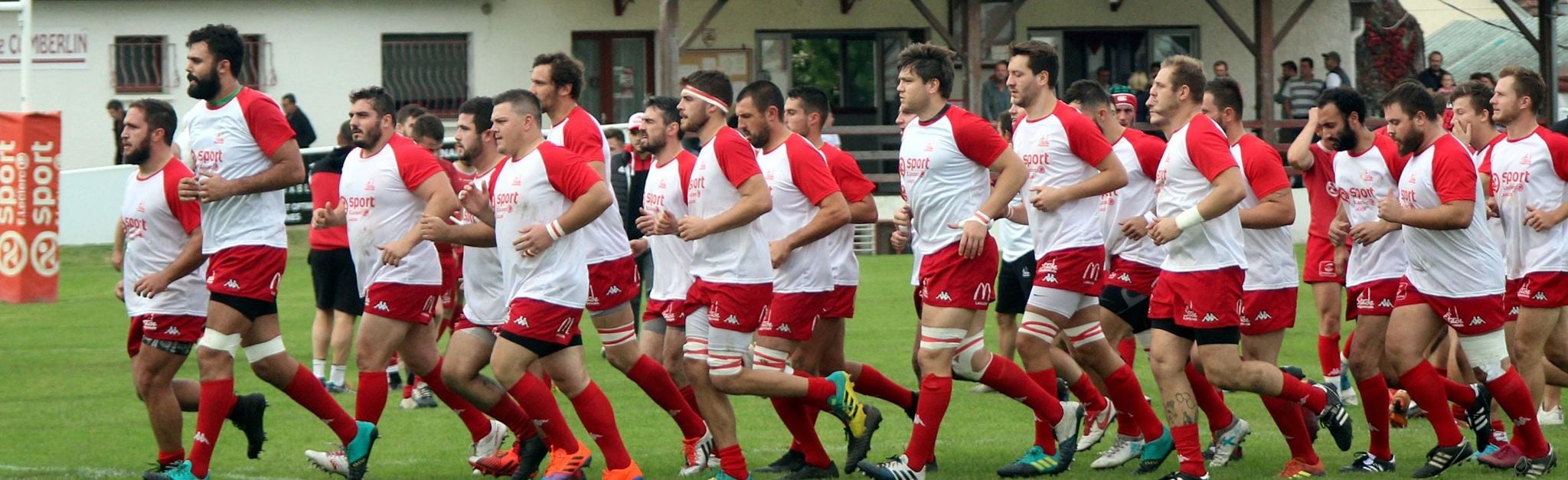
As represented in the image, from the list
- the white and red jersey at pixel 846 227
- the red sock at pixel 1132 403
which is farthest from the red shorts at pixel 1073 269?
the white and red jersey at pixel 846 227

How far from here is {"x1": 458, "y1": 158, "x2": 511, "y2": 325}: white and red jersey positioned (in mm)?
8484

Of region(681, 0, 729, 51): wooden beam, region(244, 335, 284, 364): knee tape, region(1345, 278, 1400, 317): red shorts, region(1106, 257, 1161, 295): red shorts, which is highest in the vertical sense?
region(681, 0, 729, 51): wooden beam

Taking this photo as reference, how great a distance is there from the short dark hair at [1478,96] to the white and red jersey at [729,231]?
11.7 ft

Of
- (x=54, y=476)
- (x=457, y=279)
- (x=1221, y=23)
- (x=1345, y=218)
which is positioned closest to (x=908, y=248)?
(x=1221, y=23)

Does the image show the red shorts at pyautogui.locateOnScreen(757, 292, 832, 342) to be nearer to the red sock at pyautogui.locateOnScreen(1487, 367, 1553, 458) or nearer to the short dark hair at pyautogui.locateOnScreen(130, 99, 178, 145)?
the short dark hair at pyautogui.locateOnScreen(130, 99, 178, 145)

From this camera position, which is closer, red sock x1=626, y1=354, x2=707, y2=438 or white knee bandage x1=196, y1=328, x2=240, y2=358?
white knee bandage x1=196, y1=328, x2=240, y2=358

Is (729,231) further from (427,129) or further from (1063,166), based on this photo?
(427,129)

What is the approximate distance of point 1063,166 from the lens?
8836 millimetres

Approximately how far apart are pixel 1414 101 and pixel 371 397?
194 inches

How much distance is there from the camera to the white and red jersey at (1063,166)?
8.67m

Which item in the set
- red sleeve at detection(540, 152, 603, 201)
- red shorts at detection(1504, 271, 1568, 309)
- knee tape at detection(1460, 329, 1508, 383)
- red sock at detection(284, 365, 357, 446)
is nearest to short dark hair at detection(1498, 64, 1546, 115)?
red shorts at detection(1504, 271, 1568, 309)

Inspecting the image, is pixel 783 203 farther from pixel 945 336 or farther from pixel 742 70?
pixel 742 70

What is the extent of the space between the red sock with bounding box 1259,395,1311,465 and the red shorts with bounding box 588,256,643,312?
10.0 ft

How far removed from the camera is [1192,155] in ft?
26.7
